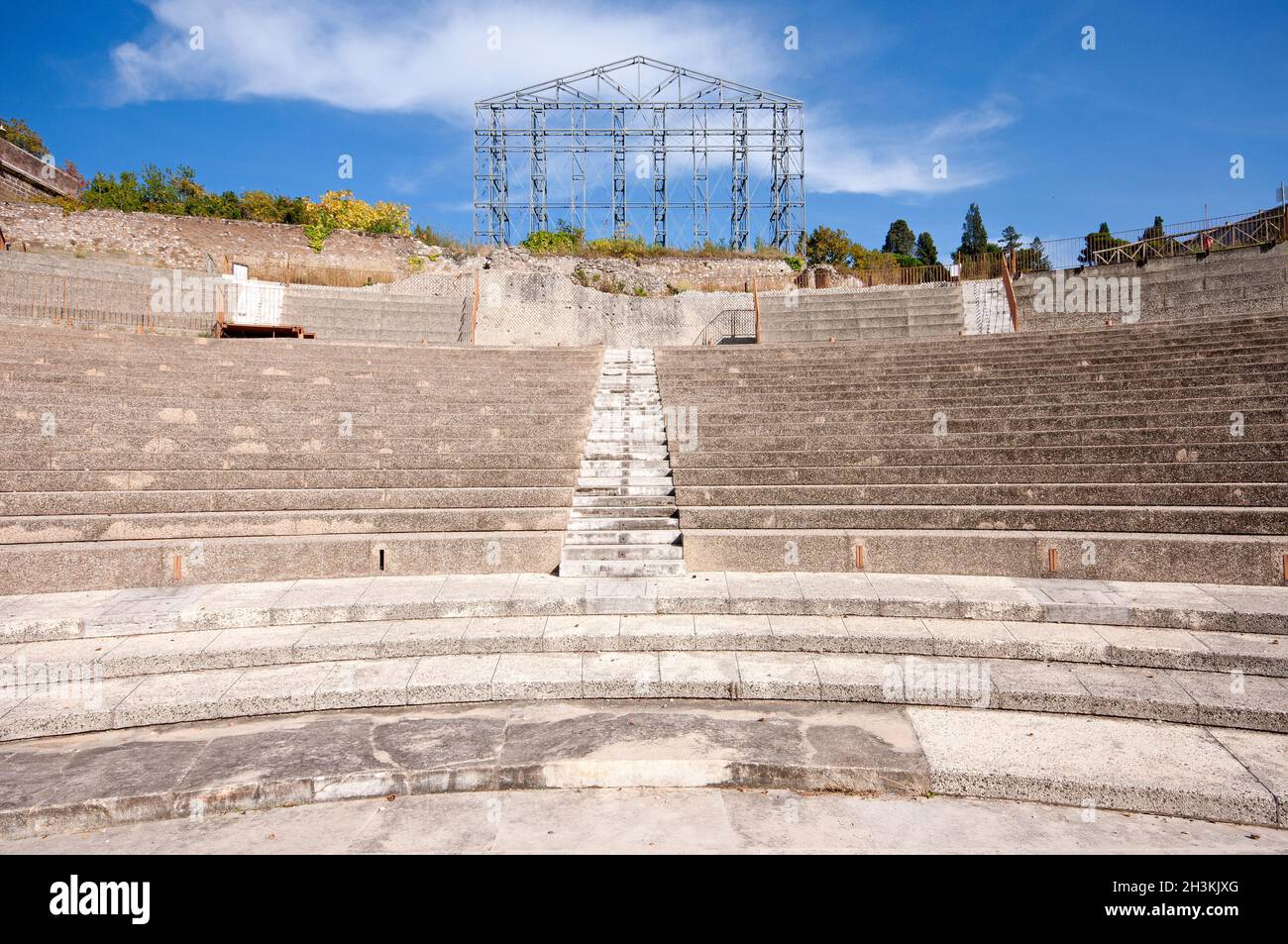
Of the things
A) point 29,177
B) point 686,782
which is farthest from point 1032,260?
point 29,177

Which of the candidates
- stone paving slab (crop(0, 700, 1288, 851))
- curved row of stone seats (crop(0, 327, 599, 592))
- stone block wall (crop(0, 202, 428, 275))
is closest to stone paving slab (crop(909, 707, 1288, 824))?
stone paving slab (crop(0, 700, 1288, 851))

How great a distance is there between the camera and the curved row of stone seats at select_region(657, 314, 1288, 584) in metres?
6.69

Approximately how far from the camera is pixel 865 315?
18.3 meters

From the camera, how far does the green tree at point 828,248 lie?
97.2ft

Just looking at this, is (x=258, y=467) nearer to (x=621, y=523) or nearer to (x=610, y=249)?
(x=621, y=523)

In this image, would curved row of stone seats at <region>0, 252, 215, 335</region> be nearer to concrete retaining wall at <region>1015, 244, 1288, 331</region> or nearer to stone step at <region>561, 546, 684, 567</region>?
stone step at <region>561, 546, 684, 567</region>

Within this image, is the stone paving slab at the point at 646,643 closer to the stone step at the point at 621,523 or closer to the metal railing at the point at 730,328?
the stone step at the point at 621,523

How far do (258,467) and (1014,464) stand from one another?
28.0 feet

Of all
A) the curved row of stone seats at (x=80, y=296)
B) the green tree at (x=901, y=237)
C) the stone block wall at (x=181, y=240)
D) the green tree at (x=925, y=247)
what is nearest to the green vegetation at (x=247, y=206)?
the stone block wall at (x=181, y=240)

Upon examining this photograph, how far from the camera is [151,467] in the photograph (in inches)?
313

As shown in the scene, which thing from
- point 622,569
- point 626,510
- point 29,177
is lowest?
point 622,569
